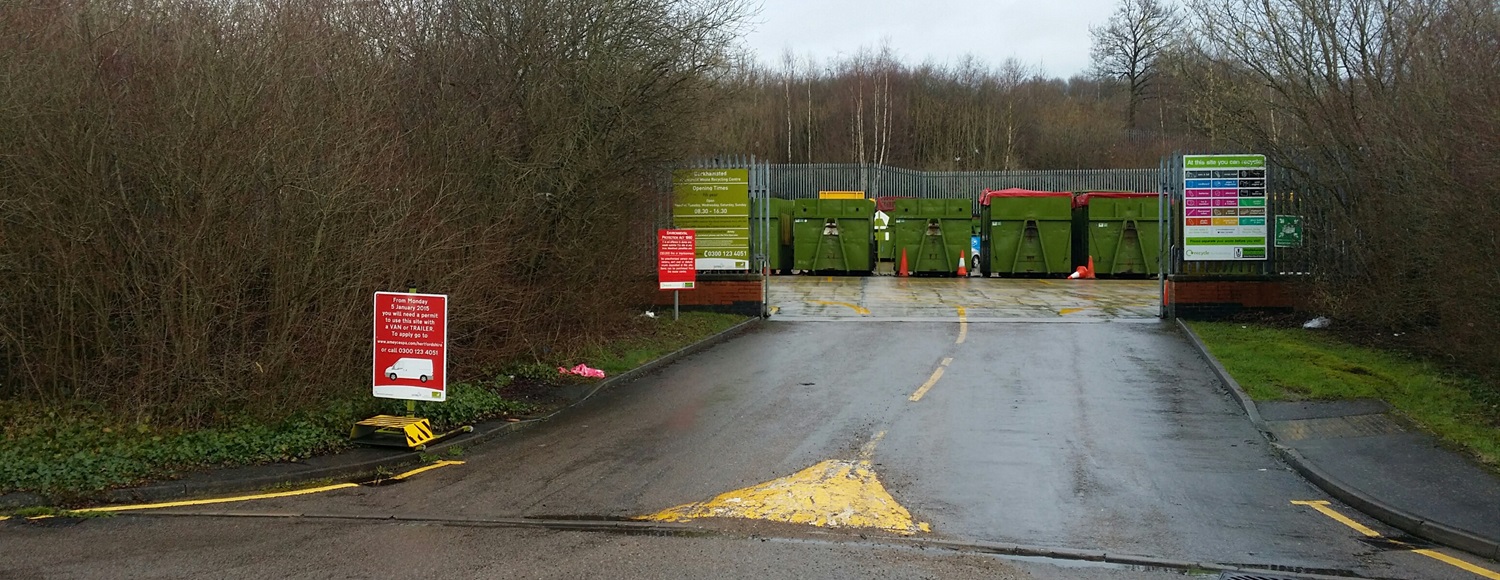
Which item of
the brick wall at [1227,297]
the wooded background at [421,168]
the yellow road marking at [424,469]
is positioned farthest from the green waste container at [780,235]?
the yellow road marking at [424,469]

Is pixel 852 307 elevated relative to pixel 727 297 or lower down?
lower down

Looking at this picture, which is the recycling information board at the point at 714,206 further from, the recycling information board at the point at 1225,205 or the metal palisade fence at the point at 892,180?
the metal palisade fence at the point at 892,180

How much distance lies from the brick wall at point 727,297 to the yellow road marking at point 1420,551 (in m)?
13.0

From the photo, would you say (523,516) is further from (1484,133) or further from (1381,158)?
(1381,158)

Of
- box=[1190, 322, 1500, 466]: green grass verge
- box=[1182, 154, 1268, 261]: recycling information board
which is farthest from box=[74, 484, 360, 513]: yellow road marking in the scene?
box=[1182, 154, 1268, 261]: recycling information board

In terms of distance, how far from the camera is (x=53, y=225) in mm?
8734

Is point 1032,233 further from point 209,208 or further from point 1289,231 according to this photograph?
point 209,208

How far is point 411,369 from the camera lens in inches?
382

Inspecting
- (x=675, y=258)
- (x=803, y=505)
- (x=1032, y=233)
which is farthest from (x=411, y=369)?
(x=1032, y=233)

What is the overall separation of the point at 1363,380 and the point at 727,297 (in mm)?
10736

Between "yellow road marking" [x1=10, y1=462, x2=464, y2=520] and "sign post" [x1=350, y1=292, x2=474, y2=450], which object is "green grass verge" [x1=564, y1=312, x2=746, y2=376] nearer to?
"sign post" [x1=350, y1=292, x2=474, y2=450]

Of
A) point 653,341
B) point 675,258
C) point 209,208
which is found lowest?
point 653,341

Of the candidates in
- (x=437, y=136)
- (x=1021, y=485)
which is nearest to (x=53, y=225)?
(x=437, y=136)

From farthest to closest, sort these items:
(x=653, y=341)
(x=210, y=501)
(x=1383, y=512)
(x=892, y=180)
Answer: (x=892, y=180) → (x=653, y=341) → (x=210, y=501) → (x=1383, y=512)
